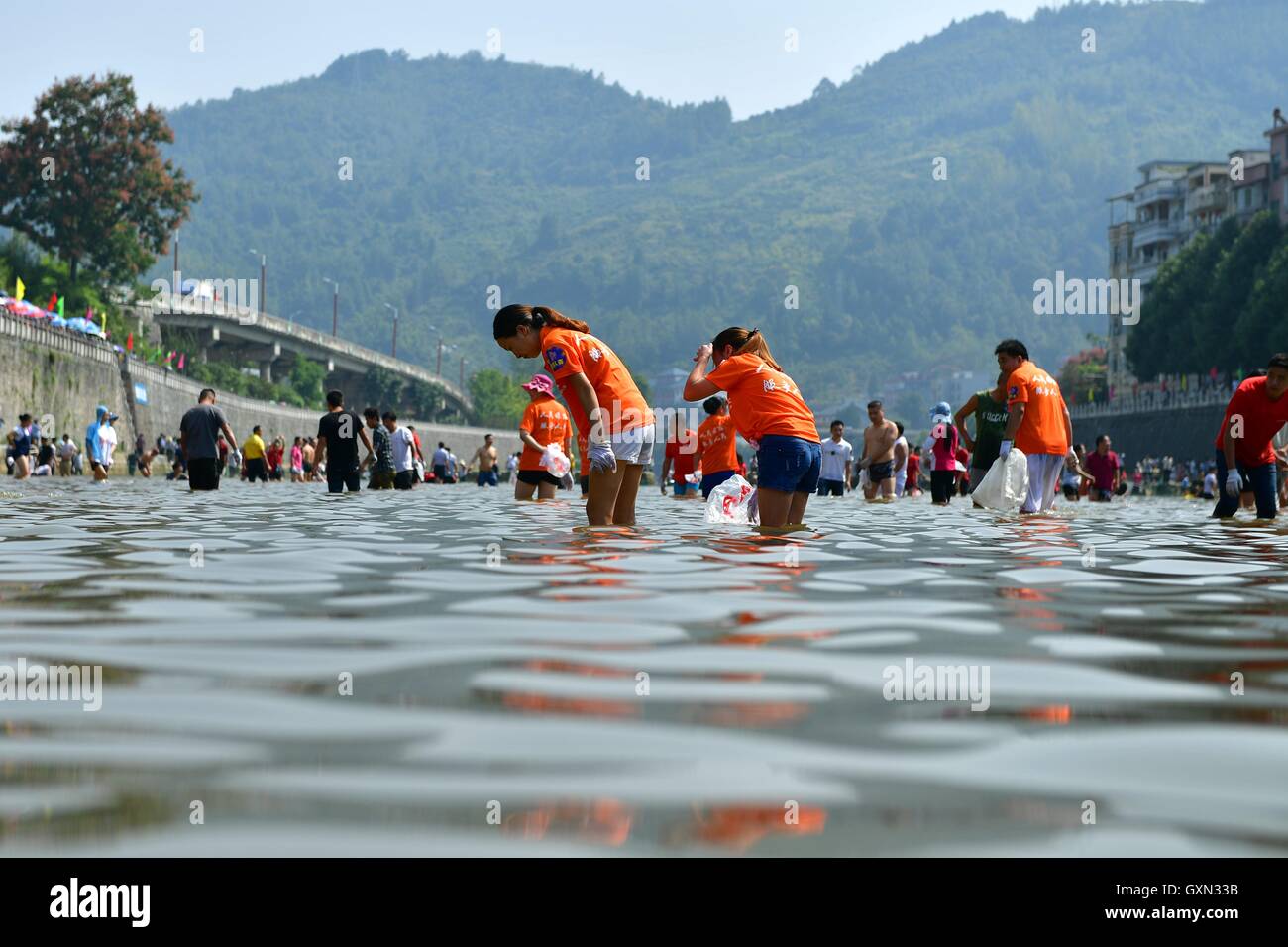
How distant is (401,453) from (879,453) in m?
9.40

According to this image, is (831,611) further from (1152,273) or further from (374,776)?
(1152,273)

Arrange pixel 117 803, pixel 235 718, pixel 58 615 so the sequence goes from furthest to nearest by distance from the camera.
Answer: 1. pixel 58 615
2. pixel 235 718
3. pixel 117 803

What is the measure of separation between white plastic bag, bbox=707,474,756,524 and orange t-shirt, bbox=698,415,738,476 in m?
4.82

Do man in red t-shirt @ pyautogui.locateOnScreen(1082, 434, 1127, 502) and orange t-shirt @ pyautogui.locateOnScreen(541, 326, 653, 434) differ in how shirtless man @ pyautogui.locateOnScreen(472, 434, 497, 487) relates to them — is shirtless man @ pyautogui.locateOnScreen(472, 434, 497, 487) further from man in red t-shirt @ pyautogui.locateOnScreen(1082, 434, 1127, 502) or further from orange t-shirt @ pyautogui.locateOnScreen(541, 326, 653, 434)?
orange t-shirt @ pyautogui.locateOnScreen(541, 326, 653, 434)

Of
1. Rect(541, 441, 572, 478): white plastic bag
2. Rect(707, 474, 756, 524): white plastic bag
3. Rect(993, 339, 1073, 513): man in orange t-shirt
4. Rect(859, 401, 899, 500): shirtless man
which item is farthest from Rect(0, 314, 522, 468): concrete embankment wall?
Rect(993, 339, 1073, 513): man in orange t-shirt

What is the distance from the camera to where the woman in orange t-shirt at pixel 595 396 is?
1117 cm

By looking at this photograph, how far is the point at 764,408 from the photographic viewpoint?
11805 mm

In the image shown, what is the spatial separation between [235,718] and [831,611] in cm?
305

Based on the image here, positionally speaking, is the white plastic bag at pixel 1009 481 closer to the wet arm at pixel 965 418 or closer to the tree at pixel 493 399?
the wet arm at pixel 965 418

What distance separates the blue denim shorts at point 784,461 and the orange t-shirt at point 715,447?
6.60 m

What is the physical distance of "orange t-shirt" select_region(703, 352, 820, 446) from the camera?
11766 mm
